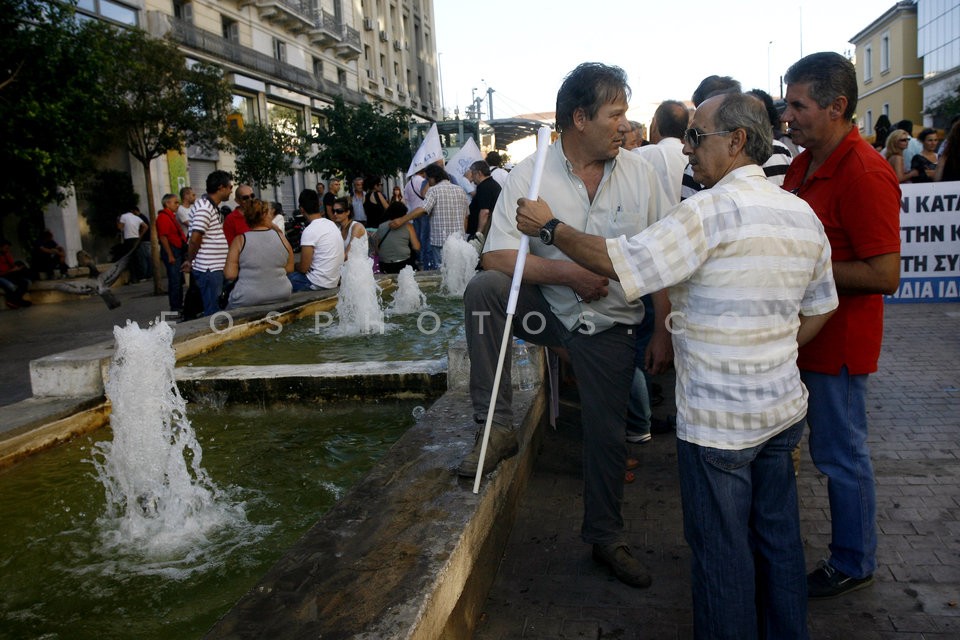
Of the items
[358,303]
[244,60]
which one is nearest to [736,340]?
[358,303]

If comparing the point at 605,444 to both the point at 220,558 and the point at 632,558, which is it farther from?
the point at 220,558

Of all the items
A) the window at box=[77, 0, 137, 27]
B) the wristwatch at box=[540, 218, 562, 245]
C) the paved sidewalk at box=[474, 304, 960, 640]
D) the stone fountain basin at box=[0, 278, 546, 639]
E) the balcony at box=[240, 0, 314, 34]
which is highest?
the balcony at box=[240, 0, 314, 34]

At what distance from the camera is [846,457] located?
9.75 ft

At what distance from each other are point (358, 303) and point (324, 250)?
1215 millimetres

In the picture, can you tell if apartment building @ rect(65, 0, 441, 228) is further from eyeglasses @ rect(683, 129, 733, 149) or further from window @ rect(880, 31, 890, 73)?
window @ rect(880, 31, 890, 73)

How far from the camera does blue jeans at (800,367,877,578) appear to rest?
2930 millimetres

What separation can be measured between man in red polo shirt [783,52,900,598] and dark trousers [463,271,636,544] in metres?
0.72

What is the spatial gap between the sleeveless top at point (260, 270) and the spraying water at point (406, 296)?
176cm

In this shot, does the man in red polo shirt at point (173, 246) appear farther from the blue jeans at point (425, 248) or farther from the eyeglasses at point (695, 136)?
the eyeglasses at point (695, 136)

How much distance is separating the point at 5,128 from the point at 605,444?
34.8ft

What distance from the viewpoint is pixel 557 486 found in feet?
13.9

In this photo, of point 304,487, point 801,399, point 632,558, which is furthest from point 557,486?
point 801,399

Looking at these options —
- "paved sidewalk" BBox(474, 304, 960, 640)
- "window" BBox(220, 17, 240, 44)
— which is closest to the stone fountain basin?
"paved sidewalk" BBox(474, 304, 960, 640)
